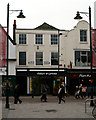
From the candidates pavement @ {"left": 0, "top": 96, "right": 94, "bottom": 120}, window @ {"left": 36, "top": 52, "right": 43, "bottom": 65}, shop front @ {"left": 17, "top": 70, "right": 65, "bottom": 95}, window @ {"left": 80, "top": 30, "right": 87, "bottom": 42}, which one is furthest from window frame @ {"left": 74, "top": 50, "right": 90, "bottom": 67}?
pavement @ {"left": 0, "top": 96, "right": 94, "bottom": 120}

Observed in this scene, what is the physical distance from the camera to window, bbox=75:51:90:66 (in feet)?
132

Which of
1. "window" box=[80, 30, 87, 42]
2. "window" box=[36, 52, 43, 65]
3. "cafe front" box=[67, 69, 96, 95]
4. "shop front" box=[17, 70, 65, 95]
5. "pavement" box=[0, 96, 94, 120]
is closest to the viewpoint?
"pavement" box=[0, 96, 94, 120]

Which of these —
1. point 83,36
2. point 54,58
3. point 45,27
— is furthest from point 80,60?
point 45,27

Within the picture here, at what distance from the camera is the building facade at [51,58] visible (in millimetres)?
39719

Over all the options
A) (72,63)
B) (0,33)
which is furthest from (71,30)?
(0,33)

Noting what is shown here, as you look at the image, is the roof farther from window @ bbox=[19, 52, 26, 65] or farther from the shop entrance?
the shop entrance

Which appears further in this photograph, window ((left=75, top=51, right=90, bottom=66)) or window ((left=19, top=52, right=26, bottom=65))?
window ((left=75, top=51, right=90, bottom=66))

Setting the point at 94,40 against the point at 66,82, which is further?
the point at 66,82

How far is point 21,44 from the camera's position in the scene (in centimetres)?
4012

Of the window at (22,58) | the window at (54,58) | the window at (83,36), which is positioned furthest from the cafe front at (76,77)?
the window at (22,58)

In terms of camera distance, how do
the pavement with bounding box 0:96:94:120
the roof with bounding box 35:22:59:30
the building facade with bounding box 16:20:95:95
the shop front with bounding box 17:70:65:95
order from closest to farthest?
the pavement with bounding box 0:96:94:120, the shop front with bounding box 17:70:65:95, the building facade with bounding box 16:20:95:95, the roof with bounding box 35:22:59:30

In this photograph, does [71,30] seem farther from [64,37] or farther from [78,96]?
[78,96]

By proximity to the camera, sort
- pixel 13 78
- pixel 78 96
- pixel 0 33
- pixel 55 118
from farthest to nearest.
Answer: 1. pixel 13 78
2. pixel 78 96
3. pixel 0 33
4. pixel 55 118

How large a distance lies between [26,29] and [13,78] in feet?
22.6
